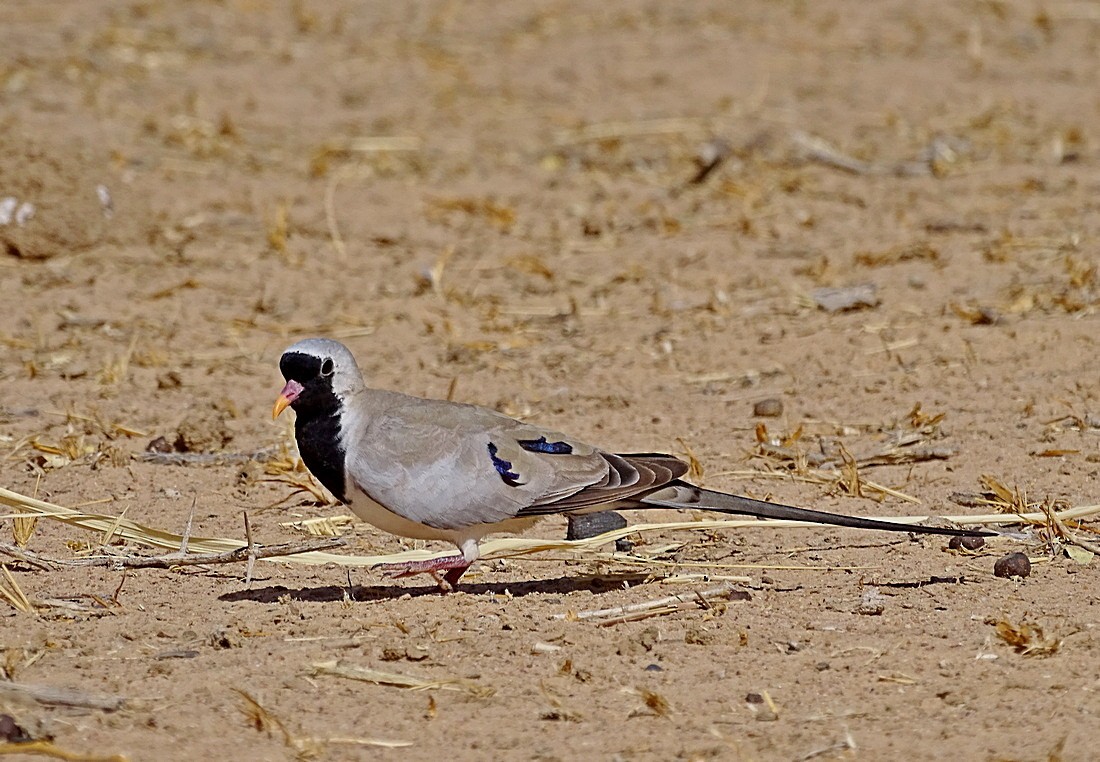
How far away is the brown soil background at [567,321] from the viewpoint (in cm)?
383

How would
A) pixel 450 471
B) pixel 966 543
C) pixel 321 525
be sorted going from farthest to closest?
pixel 321 525 → pixel 966 543 → pixel 450 471

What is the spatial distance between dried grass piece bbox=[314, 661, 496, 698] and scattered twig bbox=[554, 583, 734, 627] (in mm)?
542

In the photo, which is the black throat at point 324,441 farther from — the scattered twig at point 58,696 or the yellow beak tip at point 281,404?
the scattered twig at point 58,696

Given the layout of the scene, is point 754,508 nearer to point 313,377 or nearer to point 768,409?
point 313,377

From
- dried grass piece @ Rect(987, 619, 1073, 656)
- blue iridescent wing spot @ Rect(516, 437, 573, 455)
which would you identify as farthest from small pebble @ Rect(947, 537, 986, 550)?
blue iridescent wing spot @ Rect(516, 437, 573, 455)

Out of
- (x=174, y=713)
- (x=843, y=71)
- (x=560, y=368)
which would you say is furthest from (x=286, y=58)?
(x=174, y=713)

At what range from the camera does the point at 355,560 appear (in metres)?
4.77

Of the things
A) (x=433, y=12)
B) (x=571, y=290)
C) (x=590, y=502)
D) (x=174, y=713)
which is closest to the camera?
(x=174, y=713)

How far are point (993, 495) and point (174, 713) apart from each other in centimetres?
286

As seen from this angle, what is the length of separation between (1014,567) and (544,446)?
1395 mm

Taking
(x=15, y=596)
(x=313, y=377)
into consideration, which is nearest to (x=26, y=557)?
(x=15, y=596)

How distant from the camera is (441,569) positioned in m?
4.61

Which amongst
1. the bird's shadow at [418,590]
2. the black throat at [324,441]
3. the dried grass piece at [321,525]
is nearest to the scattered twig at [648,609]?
the bird's shadow at [418,590]

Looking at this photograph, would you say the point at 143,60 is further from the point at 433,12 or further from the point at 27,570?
the point at 27,570
